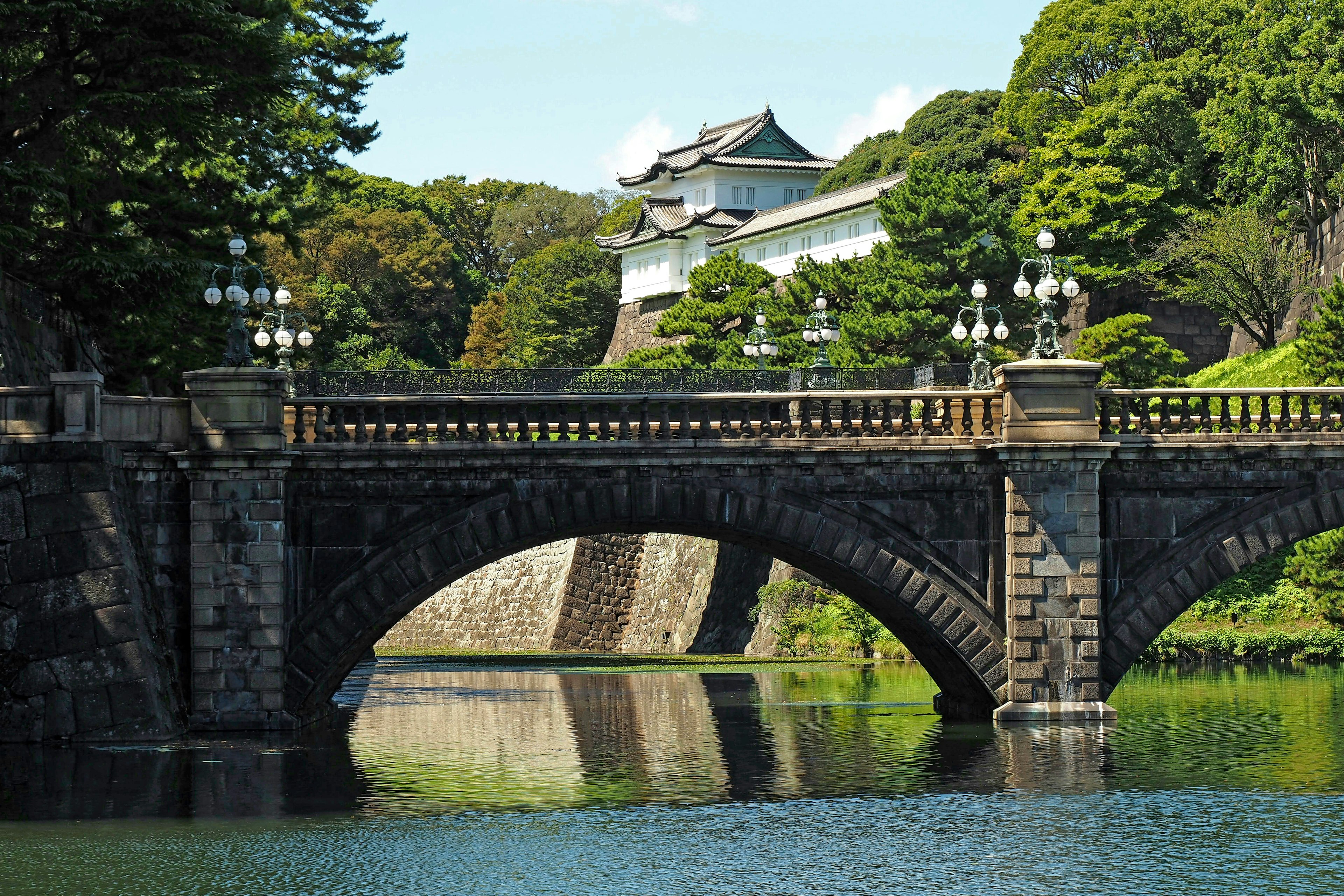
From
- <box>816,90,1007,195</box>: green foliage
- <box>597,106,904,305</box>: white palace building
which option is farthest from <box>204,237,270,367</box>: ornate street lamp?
<box>597,106,904,305</box>: white palace building

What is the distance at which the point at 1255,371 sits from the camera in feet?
215

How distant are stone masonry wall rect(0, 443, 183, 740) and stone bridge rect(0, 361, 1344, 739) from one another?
827 millimetres

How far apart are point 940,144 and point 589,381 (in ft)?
198

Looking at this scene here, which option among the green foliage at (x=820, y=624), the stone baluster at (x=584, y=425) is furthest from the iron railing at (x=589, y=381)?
the green foliage at (x=820, y=624)

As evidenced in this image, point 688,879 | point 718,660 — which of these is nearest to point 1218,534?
point 688,879

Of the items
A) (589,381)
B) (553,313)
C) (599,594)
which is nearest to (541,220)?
(553,313)

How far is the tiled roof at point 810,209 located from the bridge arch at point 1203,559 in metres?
51.3

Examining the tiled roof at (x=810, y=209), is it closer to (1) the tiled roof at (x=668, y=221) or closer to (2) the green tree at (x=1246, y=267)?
(1) the tiled roof at (x=668, y=221)

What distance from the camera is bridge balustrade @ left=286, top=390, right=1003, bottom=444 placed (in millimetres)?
31203

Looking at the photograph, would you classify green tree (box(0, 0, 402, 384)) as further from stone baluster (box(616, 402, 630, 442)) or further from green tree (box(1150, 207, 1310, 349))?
green tree (box(1150, 207, 1310, 349))

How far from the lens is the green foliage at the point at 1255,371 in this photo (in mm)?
60469

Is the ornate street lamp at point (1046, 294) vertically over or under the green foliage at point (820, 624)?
over

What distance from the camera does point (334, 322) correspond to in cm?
7731

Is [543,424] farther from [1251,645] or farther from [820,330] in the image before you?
[1251,645]
